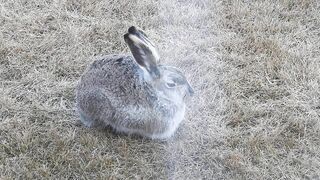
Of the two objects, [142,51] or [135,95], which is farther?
[135,95]

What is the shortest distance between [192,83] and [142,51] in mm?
812

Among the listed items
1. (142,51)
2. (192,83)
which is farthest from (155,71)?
(192,83)

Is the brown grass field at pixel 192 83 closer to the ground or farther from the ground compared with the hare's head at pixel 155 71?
closer to the ground

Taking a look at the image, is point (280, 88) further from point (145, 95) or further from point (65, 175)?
point (65, 175)

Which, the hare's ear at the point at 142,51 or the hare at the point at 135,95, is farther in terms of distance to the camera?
the hare at the point at 135,95

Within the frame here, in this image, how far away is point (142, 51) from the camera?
9.80 feet

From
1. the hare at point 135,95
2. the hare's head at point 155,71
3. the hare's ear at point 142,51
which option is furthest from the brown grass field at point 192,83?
the hare's ear at point 142,51

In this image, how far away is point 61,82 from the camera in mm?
3719

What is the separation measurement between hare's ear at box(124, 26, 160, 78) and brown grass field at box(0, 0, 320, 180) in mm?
476

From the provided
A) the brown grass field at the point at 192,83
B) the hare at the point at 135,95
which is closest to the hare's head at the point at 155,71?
the hare at the point at 135,95

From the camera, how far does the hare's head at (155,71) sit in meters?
2.98

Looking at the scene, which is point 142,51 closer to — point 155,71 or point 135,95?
point 155,71

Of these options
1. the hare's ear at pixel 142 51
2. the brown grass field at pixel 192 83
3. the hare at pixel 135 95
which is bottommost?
the brown grass field at pixel 192 83

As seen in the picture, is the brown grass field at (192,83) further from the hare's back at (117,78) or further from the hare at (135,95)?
the hare's back at (117,78)
